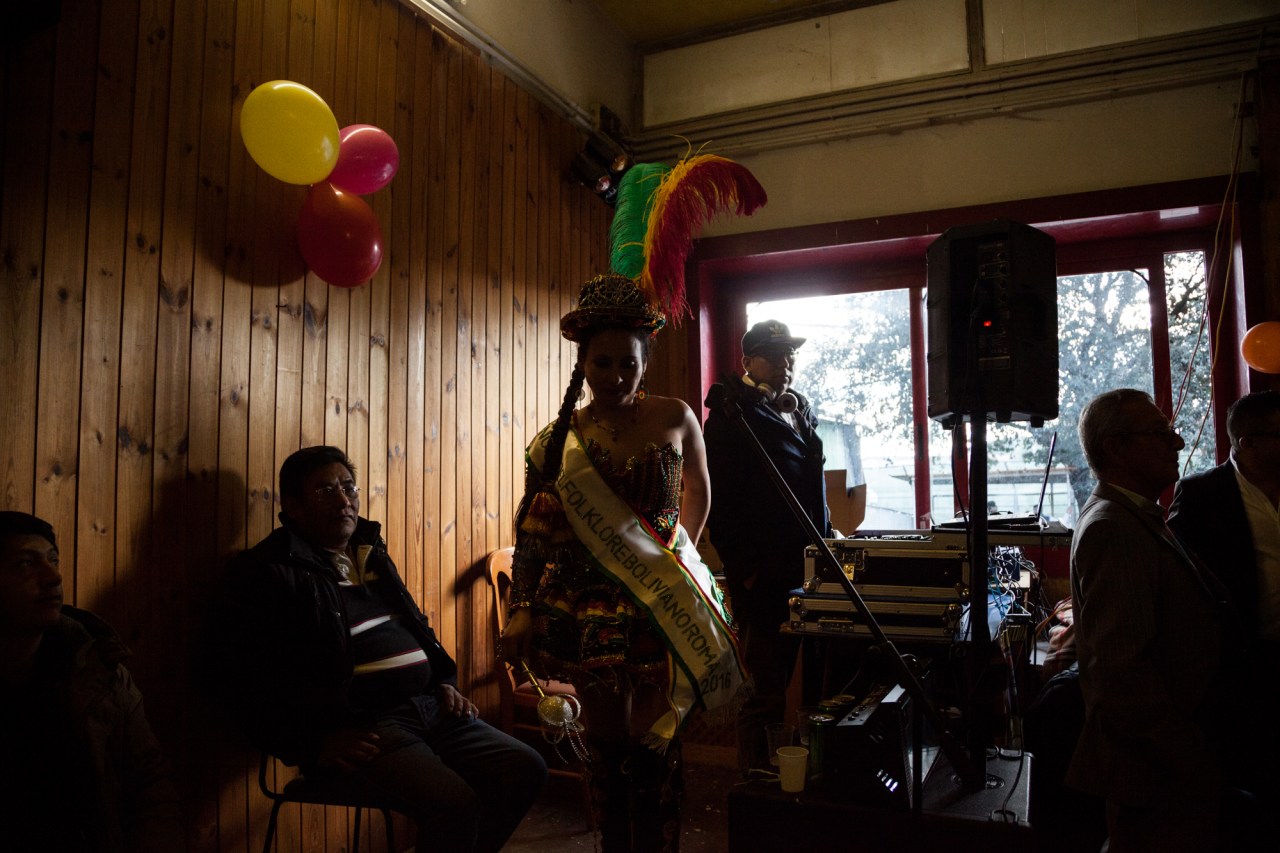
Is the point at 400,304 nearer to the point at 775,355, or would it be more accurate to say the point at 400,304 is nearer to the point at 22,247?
the point at 22,247

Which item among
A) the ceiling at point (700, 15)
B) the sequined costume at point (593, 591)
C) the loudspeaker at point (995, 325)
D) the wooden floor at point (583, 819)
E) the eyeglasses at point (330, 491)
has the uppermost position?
the ceiling at point (700, 15)

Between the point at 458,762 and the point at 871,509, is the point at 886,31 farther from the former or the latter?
the point at 458,762

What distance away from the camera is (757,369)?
3.19m

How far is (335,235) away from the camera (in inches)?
92.7

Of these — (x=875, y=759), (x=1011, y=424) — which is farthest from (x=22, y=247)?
(x=1011, y=424)

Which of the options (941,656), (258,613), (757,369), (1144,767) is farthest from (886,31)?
(258,613)

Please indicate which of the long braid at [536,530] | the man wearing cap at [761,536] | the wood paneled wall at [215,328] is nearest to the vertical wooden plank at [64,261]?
the wood paneled wall at [215,328]

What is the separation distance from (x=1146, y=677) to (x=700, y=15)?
3882 millimetres

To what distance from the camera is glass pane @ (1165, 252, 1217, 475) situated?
12.6 feet

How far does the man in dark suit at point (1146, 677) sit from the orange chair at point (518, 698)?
1.75 metres

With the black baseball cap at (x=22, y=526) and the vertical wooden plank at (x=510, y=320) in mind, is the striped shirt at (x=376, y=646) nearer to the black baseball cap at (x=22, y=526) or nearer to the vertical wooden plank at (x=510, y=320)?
the black baseball cap at (x=22, y=526)

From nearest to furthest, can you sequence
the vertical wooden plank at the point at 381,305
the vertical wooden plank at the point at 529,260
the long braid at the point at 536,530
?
the long braid at the point at 536,530
the vertical wooden plank at the point at 381,305
the vertical wooden plank at the point at 529,260

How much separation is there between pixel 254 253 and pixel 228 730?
128cm

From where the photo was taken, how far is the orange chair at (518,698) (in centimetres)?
306
